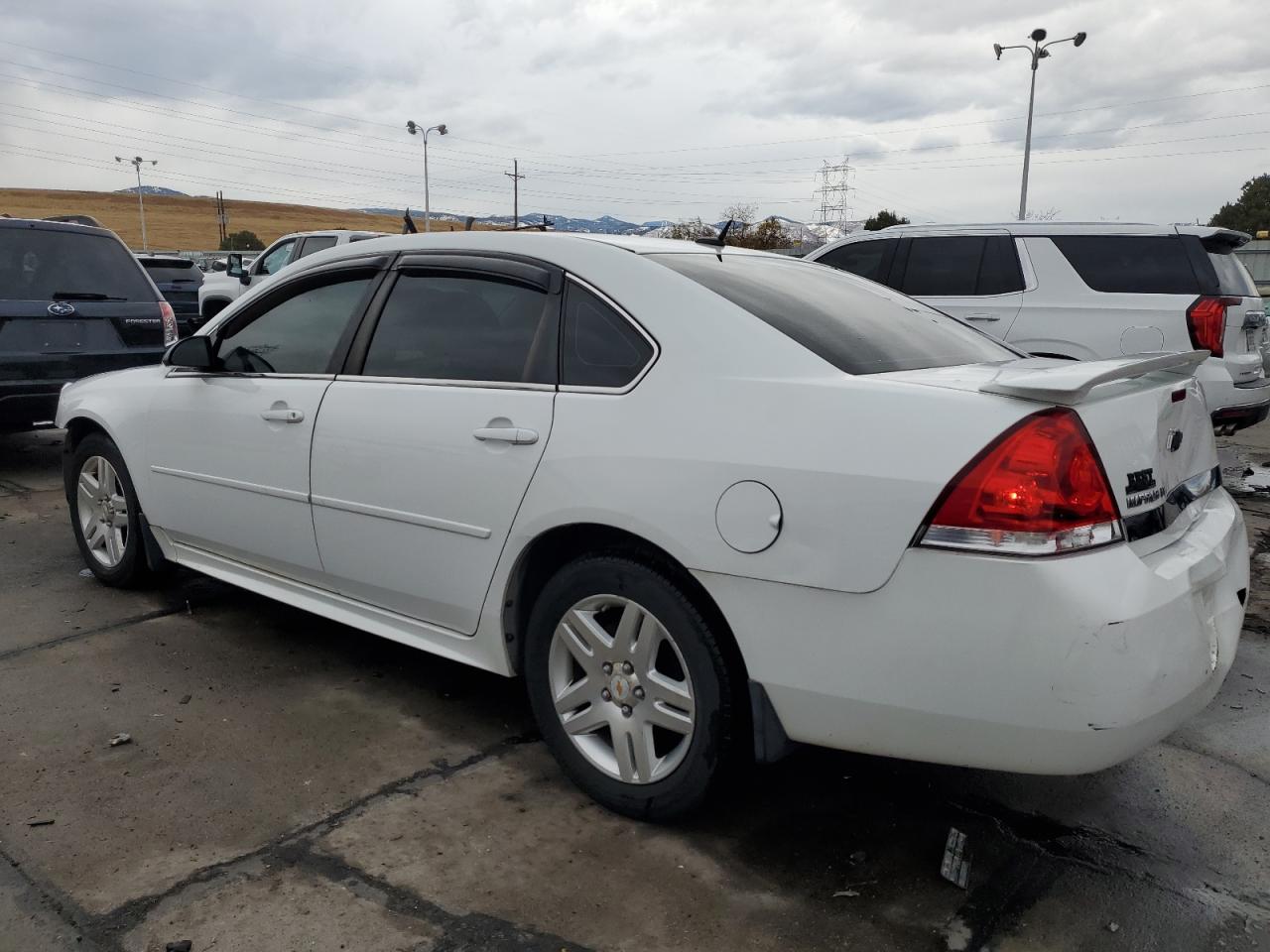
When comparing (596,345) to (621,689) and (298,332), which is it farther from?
(298,332)

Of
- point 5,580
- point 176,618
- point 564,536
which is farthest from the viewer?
point 5,580

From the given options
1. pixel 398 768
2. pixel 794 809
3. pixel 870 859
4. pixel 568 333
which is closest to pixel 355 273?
pixel 568 333

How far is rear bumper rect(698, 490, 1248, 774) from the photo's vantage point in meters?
2.08

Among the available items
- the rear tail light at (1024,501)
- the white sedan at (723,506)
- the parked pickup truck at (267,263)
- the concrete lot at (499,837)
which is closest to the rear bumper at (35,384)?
the concrete lot at (499,837)

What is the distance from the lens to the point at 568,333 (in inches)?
114

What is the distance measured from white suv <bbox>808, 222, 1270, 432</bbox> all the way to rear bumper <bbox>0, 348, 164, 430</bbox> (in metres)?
5.77

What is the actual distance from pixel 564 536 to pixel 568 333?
0.58 m

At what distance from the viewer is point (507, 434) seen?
9.34 ft

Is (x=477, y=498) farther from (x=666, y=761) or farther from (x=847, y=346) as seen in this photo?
(x=847, y=346)

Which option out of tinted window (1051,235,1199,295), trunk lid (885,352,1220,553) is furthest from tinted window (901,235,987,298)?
trunk lid (885,352,1220,553)

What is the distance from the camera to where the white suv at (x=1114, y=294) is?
6.79 metres

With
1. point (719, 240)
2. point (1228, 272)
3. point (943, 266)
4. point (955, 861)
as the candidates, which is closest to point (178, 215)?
point (943, 266)

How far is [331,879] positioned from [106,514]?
2872 millimetres

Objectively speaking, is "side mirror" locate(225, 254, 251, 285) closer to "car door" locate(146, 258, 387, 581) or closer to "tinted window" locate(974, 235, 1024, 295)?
"tinted window" locate(974, 235, 1024, 295)
